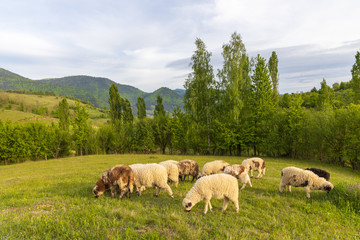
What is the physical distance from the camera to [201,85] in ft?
105

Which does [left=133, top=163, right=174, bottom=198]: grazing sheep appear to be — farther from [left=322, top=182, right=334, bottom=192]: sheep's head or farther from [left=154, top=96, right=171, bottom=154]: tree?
[left=154, top=96, right=171, bottom=154]: tree

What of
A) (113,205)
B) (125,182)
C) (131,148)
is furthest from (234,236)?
(131,148)

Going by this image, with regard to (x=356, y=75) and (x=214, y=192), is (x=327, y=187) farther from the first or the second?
(x=356, y=75)

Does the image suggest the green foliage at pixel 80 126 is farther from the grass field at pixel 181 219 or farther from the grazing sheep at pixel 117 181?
the grazing sheep at pixel 117 181

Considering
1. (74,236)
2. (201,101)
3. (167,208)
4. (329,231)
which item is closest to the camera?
(74,236)

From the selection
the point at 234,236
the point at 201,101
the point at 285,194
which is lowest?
the point at 285,194

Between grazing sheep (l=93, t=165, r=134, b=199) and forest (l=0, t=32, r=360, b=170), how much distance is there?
2393 centimetres

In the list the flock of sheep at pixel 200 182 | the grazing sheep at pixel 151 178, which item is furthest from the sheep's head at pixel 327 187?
the grazing sheep at pixel 151 178

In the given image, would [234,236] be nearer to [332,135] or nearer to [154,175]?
[154,175]

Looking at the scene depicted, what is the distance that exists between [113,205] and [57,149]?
4870cm

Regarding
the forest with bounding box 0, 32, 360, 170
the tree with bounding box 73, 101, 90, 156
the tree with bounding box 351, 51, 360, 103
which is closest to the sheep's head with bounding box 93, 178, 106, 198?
the forest with bounding box 0, 32, 360, 170

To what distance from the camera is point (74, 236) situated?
474cm

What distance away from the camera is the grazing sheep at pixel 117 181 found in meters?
8.41

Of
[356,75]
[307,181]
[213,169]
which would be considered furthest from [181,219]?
→ [356,75]
